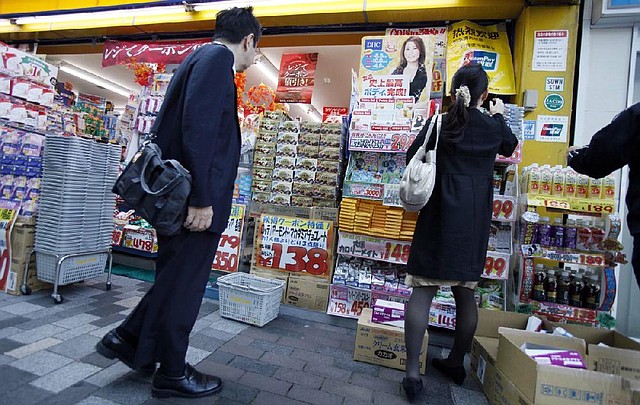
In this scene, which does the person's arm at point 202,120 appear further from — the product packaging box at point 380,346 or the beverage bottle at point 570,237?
the beverage bottle at point 570,237

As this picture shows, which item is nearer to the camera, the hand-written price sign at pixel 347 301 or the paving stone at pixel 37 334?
the paving stone at pixel 37 334

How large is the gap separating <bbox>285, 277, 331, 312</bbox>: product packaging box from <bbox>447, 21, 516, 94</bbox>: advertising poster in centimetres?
226

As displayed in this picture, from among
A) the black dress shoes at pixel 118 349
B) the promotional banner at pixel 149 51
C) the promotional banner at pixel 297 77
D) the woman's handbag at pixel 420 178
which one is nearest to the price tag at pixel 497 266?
the woman's handbag at pixel 420 178

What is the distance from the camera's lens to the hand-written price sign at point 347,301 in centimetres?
322

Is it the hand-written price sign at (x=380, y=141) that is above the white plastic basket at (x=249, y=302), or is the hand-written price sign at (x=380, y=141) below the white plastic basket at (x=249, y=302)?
above

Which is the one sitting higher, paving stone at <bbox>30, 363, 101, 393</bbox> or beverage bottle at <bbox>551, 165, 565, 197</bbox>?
beverage bottle at <bbox>551, 165, 565, 197</bbox>

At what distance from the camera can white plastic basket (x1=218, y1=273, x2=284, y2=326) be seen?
2906 millimetres

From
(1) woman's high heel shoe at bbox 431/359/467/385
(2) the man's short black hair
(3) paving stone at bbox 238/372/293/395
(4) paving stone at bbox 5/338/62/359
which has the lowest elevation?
(3) paving stone at bbox 238/372/293/395

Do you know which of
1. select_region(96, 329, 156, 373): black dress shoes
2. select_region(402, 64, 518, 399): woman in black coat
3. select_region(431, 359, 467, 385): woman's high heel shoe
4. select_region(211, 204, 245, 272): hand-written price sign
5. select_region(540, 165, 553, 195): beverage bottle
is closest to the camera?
select_region(96, 329, 156, 373): black dress shoes

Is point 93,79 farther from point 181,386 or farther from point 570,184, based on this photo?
point 570,184

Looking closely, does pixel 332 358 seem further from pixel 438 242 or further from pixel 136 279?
pixel 136 279

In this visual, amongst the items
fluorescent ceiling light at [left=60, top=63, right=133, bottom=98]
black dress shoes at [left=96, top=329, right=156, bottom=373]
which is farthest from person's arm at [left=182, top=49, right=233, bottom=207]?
fluorescent ceiling light at [left=60, top=63, right=133, bottom=98]

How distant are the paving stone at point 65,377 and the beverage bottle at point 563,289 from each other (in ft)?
9.94

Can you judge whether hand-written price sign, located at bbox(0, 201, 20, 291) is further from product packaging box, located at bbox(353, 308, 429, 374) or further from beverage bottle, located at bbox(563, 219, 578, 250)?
beverage bottle, located at bbox(563, 219, 578, 250)
